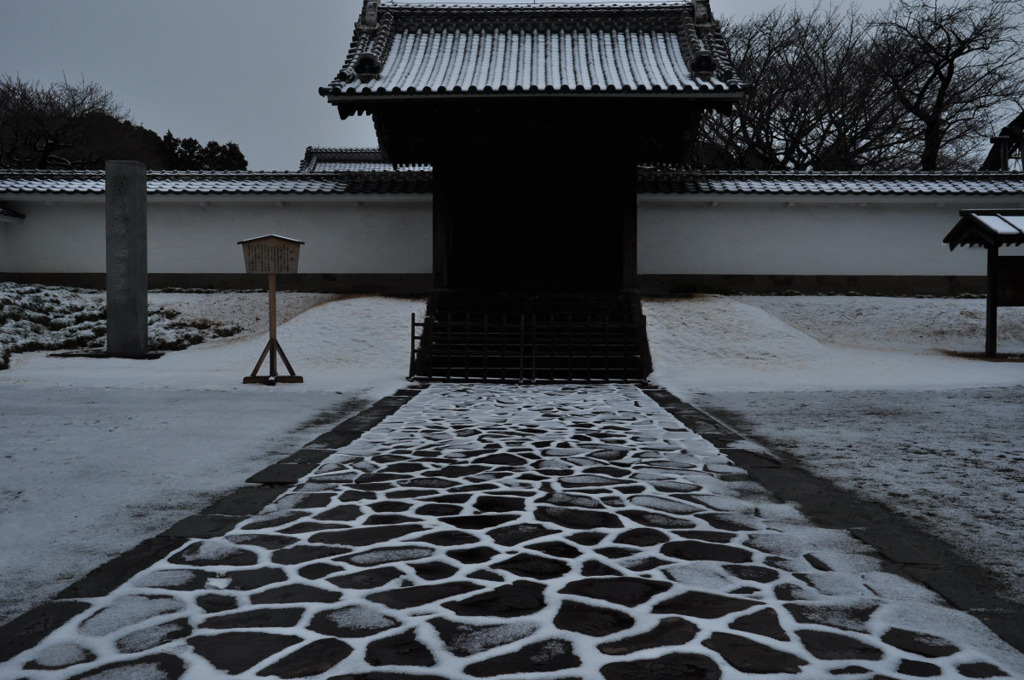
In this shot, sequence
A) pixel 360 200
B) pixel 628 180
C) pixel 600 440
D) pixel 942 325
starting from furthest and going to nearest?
pixel 360 200 < pixel 942 325 < pixel 628 180 < pixel 600 440

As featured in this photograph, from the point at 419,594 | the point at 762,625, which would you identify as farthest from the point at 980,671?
the point at 419,594

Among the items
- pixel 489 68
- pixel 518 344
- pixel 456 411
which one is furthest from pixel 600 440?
pixel 489 68

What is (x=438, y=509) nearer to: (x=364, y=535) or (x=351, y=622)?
(x=364, y=535)

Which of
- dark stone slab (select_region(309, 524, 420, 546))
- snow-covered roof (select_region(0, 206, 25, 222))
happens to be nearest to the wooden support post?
dark stone slab (select_region(309, 524, 420, 546))

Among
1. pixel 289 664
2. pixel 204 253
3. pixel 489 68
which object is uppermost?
pixel 489 68

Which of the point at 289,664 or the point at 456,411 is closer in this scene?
the point at 289,664

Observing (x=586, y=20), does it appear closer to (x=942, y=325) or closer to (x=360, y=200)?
(x=360, y=200)

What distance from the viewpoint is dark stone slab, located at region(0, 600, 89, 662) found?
2.66 m

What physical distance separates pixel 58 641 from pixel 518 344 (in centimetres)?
953

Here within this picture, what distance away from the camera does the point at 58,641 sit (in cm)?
270

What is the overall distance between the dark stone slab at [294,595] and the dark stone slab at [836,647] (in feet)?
5.90

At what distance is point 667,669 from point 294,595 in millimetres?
1534

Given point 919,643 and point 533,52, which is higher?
point 533,52

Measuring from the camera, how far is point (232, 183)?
1927 cm
